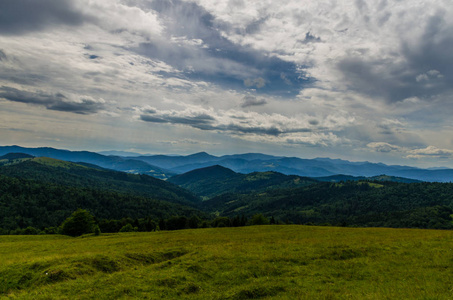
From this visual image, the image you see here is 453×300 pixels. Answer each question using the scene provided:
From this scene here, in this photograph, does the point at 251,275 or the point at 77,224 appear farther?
the point at 77,224

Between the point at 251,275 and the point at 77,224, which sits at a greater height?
the point at 251,275

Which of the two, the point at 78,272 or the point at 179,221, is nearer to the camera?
the point at 78,272

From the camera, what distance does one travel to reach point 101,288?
17.0 metres

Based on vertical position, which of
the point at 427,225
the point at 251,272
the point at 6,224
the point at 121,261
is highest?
the point at 251,272

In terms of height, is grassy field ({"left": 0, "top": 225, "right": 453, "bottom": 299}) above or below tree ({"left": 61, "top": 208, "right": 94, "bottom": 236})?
above

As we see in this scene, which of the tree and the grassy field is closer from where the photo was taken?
the grassy field

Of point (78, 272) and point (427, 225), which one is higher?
point (78, 272)

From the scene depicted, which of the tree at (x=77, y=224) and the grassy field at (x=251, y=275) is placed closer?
the grassy field at (x=251, y=275)

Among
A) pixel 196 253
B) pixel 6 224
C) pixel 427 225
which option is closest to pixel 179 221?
pixel 196 253

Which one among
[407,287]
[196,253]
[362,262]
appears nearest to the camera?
[407,287]

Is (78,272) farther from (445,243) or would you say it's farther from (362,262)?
(445,243)

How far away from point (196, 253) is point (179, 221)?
90061 millimetres

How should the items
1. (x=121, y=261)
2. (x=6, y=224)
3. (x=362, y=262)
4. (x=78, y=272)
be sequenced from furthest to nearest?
1. (x=6, y=224)
2. (x=121, y=261)
3. (x=362, y=262)
4. (x=78, y=272)

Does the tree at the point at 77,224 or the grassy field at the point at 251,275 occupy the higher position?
the grassy field at the point at 251,275
